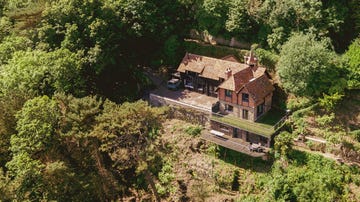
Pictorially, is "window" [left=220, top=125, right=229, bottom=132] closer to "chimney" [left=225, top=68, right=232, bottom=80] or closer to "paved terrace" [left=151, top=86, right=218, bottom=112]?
"paved terrace" [left=151, top=86, right=218, bottom=112]

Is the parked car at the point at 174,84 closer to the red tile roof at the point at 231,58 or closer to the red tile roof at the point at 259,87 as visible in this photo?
the red tile roof at the point at 231,58

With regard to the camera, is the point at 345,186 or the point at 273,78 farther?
the point at 273,78

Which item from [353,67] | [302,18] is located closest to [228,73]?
[302,18]

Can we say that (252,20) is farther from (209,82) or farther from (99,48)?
(99,48)

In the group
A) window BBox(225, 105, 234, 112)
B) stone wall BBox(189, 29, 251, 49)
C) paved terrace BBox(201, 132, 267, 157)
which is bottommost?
paved terrace BBox(201, 132, 267, 157)

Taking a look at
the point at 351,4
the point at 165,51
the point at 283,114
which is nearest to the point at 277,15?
the point at 351,4

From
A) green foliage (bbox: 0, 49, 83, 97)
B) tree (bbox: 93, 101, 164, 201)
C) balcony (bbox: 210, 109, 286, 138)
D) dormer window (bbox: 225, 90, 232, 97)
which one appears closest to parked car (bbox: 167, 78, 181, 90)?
balcony (bbox: 210, 109, 286, 138)

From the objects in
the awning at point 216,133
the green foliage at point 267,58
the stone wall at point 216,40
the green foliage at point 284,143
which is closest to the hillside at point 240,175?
the green foliage at point 284,143
